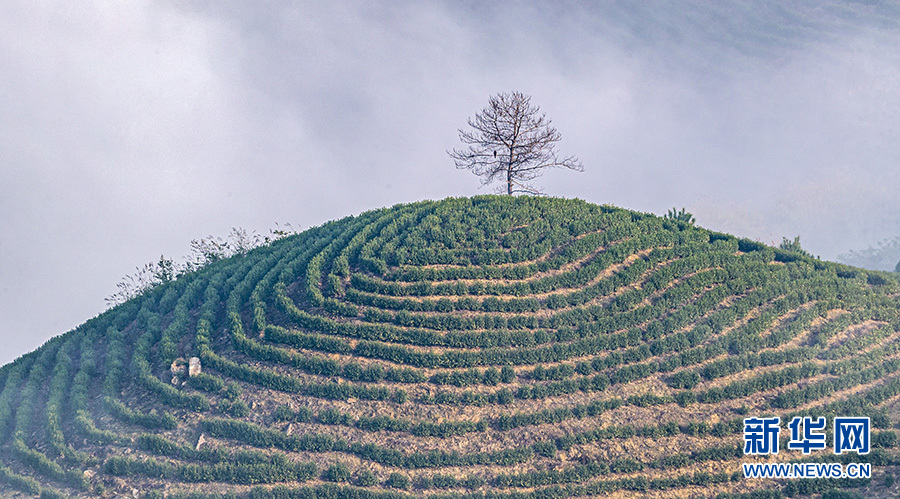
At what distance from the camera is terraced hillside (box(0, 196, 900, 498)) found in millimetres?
21719

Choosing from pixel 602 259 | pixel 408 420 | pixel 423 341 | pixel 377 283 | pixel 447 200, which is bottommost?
pixel 408 420

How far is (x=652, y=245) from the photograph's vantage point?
2967 cm

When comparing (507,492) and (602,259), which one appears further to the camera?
(602,259)

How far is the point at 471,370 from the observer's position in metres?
24.0

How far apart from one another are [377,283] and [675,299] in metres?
11.6

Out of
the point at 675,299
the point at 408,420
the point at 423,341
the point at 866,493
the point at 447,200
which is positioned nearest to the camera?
→ the point at 866,493

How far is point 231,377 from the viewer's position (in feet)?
82.0

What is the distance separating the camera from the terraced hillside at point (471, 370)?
71.3 ft

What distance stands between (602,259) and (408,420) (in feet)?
35.5

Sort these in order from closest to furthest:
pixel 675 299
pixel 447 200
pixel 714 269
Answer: pixel 675 299 → pixel 714 269 → pixel 447 200

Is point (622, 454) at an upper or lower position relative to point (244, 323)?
lower

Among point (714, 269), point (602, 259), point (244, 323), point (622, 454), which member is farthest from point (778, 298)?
point (244, 323)

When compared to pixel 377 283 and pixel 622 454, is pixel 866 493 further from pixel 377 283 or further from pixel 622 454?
pixel 377 283

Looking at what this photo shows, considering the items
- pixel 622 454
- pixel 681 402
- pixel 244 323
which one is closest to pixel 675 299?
pixel 681 402
